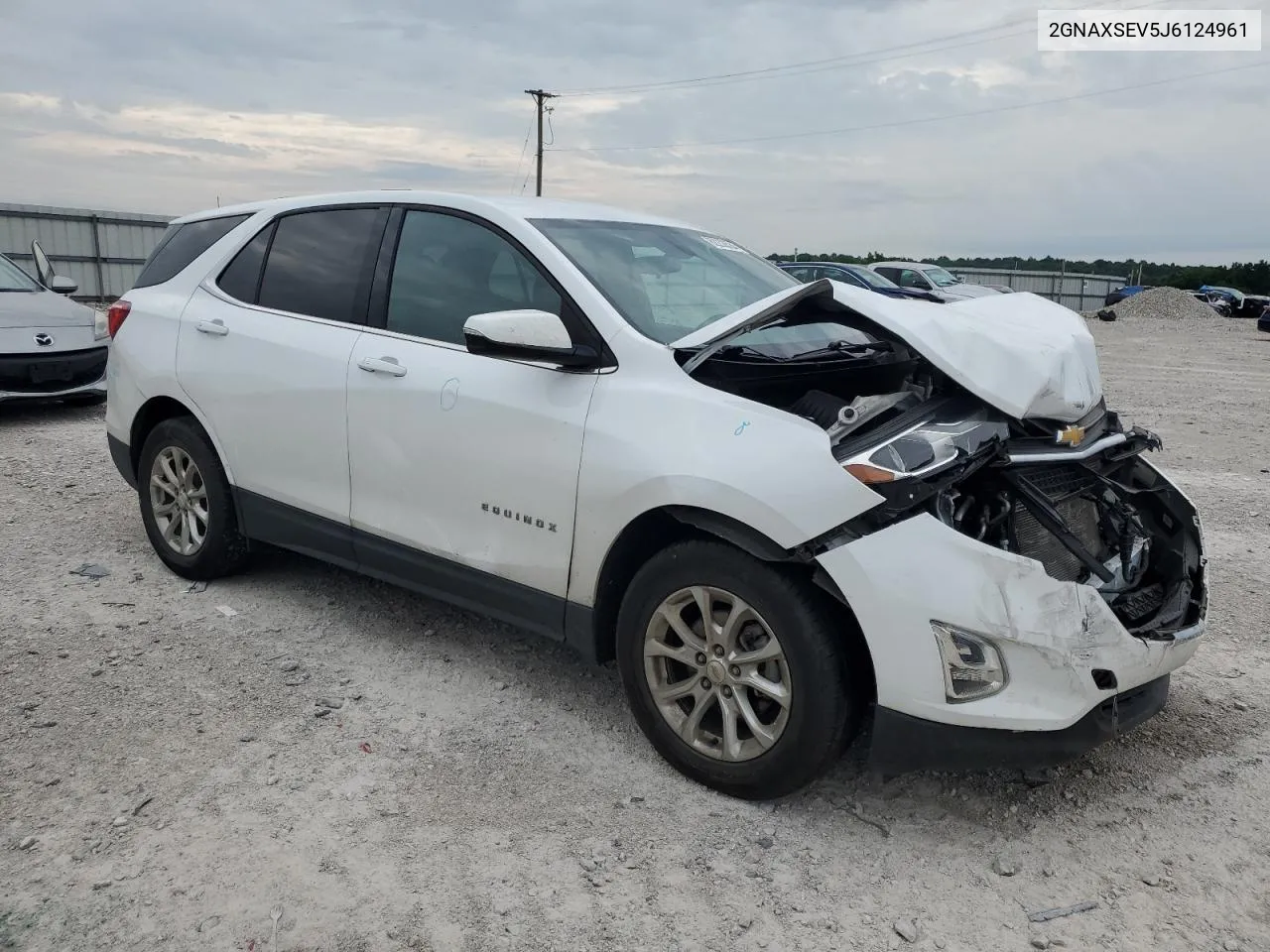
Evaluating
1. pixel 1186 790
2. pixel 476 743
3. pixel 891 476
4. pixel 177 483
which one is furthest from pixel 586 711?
pixel 177 483

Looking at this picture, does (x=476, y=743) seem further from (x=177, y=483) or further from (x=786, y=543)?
(x=177, y=483)

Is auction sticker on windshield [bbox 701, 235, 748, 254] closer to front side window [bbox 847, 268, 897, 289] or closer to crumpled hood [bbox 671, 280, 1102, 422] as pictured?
crumpled hood [bbox 671, 280, 1102, 422]

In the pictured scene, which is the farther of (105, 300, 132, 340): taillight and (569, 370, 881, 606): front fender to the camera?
(105, 300, 132, 340): taillight

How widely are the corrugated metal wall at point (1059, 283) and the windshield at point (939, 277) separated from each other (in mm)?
14823

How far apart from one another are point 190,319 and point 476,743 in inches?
101

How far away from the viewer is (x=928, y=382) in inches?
128

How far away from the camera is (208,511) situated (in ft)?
15.7

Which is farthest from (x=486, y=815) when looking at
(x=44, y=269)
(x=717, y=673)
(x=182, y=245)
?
(x=44, y=269)

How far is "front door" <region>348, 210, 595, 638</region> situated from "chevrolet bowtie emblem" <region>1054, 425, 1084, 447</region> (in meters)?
1.47

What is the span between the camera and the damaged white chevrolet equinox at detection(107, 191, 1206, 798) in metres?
2.80

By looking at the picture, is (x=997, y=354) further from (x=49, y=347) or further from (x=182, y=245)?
(x=49, y=347)

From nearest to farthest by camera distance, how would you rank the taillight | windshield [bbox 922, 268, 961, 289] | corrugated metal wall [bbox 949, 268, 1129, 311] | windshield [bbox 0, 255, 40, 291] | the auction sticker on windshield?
the auction sticker on windshield
the taillight
windshield [bbox 0, 255, 40, 291]
windshield [bbox 922, 268, 961, 289]
corrugated metal wall [bbox 949, 268, 1129, 311]

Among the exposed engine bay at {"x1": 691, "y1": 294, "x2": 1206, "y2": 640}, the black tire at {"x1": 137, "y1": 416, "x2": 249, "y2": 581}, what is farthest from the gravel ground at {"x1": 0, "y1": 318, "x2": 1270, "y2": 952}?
the exposed engine bay at {"x1": 691, "y1": 294, "x2": 1206, "y2": 640}

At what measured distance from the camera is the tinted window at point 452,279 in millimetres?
3688
